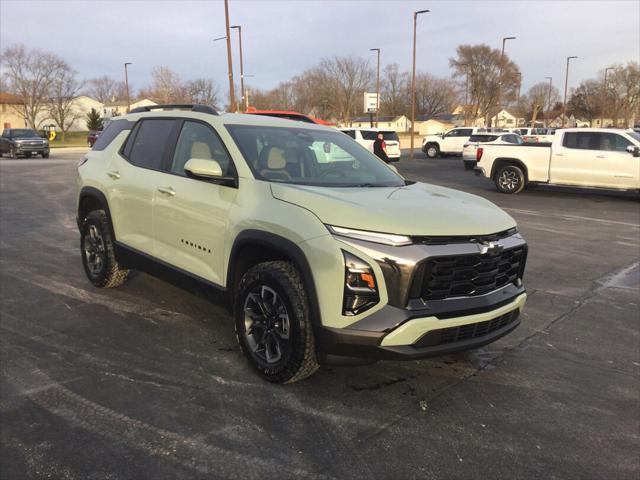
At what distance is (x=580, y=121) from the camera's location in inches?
3649

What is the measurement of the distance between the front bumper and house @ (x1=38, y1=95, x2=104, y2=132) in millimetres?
73840

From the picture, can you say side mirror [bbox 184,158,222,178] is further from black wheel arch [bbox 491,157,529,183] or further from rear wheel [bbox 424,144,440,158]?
rear wheel [bbox 424,144,440,158]

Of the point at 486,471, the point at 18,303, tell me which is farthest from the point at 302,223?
the point at 18,303

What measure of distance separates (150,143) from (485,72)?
7213 cm

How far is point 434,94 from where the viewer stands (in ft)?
355

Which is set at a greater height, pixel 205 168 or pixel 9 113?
pixel 9 113

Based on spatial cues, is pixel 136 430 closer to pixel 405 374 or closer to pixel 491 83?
pixel 405 374

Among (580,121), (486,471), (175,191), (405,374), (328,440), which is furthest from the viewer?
(580,121)

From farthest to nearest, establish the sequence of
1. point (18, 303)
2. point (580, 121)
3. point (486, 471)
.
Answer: point (580, 121) → point (18, 303) → point (486, 471)

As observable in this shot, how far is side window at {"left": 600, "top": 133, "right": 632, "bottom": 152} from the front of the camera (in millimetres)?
13273

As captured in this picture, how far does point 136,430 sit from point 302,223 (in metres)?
1.48

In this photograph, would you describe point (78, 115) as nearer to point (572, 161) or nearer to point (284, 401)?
point (572, 161)

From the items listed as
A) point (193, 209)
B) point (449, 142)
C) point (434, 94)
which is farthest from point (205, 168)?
point (434, 94)

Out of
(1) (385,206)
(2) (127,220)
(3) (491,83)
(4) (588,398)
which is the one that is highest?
(3) (491,83)
